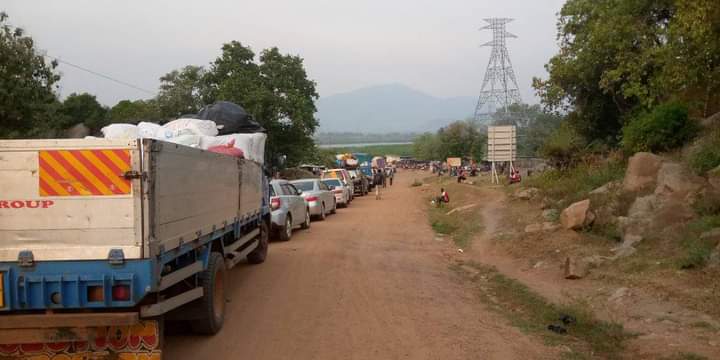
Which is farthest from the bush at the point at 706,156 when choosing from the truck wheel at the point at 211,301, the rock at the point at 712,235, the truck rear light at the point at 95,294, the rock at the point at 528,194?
the truck rear light at the point at 95,294

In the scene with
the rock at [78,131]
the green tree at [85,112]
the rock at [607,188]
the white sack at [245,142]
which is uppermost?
the green tree at [85,112]

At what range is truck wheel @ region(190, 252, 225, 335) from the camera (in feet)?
23.0

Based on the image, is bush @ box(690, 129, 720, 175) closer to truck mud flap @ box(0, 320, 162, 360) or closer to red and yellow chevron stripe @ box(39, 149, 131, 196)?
truck mud flap @ box(0, 320, 162, 360)

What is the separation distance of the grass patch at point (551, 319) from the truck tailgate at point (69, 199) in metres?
4.89

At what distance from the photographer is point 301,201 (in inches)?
723

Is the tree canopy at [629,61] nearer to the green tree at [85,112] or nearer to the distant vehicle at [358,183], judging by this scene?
the distant vehicle at [358,183]

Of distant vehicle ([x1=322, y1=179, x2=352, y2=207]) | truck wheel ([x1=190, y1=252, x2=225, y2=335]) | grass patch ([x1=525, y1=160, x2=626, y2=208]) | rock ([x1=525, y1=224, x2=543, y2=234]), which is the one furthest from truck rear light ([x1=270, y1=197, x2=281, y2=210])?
distant vehicle ([x1=322, y1=179, x2=352, y2=207])

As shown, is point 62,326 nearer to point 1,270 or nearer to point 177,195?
point 1,270

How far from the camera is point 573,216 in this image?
1352 centimetres

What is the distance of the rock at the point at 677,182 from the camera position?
1224cm

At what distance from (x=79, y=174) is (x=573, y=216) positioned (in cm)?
1082

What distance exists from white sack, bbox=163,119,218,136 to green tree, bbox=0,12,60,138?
11654mm

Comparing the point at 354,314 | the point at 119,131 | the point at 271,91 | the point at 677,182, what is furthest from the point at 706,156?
the point at 271,91

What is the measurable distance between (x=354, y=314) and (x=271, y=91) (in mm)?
35335
